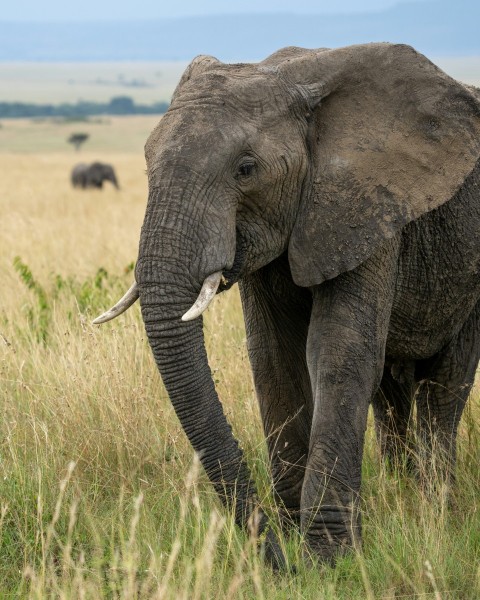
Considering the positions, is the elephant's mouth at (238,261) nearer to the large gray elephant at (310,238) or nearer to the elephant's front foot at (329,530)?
the large gray elephant at (310,238)

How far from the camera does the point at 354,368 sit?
424cm

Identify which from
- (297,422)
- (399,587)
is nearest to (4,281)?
(297,422)

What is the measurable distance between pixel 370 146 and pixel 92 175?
29808mm

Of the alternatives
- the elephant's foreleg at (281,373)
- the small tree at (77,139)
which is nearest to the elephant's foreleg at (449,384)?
the elephant's foreleg at (281,373)

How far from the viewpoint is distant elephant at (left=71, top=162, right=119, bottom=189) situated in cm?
3325

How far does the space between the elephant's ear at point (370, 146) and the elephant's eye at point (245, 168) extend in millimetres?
301

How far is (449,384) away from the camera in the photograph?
213 inches

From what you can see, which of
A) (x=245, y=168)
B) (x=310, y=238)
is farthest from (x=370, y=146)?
(x=245, y=168)

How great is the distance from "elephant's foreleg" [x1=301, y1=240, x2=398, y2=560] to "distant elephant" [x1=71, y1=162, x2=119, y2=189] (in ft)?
96.0

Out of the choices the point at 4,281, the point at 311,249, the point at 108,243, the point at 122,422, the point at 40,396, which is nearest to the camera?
the point at 311,249

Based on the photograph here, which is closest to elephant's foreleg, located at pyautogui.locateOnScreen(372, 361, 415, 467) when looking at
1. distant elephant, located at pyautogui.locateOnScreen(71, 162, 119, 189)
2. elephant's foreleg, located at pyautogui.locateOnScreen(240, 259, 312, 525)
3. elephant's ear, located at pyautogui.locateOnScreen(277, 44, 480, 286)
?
elephant's foreleg, located at pyautogui.locateOnScreen(240, 259, 312, 525)

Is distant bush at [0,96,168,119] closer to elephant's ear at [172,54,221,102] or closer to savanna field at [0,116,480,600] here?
savanna field at [0,116,480,600]

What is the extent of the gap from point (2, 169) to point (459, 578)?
3769cm

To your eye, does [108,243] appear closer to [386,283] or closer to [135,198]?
[386,283]
